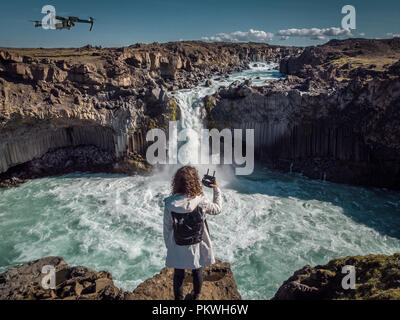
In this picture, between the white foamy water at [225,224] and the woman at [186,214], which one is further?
the white foamy water at [225,224]

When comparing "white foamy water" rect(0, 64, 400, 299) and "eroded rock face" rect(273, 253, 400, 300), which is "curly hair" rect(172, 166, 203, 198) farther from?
"white foamy water" rect(0, 64, 400, 299)

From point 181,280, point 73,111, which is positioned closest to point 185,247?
point 181,280

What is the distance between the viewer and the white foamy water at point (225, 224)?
12531mm

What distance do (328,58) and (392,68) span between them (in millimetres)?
26150

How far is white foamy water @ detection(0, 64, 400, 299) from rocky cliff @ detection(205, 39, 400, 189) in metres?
1.64

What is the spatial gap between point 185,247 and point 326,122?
66.9ft

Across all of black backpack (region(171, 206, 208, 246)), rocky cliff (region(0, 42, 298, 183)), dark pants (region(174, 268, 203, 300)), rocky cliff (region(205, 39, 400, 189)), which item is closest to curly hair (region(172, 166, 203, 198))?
black backpack (region(171, 206, 208, 246))

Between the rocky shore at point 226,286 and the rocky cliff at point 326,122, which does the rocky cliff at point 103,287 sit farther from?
the rocky cliff at point 326,122

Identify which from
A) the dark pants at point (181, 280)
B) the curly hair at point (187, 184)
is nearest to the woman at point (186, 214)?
the curly hair at point (187, 184)

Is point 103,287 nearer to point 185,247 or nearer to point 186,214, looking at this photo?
point 185,247

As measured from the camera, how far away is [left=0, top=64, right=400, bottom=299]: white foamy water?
12531 millimetres

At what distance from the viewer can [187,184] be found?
4.90m

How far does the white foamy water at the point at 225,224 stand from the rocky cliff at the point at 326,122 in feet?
5.38
